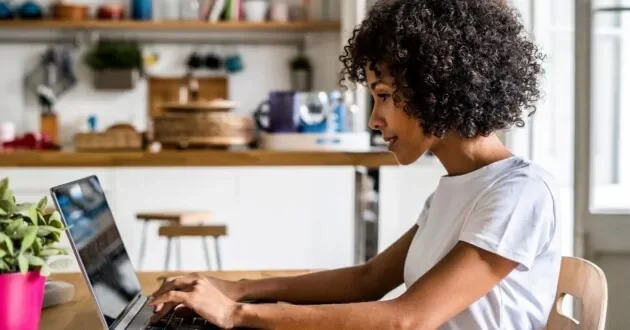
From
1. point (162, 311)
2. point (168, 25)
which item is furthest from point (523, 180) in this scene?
point (168, 25)

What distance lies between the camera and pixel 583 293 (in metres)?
1.31

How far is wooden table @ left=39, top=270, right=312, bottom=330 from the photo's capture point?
126 cm

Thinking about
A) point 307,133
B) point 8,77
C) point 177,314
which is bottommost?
point 177,314

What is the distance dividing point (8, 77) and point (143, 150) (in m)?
1.47

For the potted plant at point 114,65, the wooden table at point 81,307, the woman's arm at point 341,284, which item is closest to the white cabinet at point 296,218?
the potted plant at point 114,65

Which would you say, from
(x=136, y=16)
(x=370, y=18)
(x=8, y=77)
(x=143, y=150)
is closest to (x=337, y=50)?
(x=136, y=16)

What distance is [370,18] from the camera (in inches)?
53.2

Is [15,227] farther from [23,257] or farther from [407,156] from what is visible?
[407,156]

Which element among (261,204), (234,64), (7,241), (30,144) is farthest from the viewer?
(234,64)

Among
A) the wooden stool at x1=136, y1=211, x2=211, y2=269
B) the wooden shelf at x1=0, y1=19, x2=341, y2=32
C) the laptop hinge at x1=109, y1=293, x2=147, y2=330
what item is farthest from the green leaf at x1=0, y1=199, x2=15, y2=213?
the wooden shelf at x1=0, y1=19, x2=341, y2=32

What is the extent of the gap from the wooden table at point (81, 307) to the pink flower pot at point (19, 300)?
210mm

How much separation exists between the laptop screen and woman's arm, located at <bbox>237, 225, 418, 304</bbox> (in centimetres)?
21

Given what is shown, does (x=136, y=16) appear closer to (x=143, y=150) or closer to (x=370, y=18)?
(x=143, y=150)

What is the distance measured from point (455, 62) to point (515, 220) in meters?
0.24
